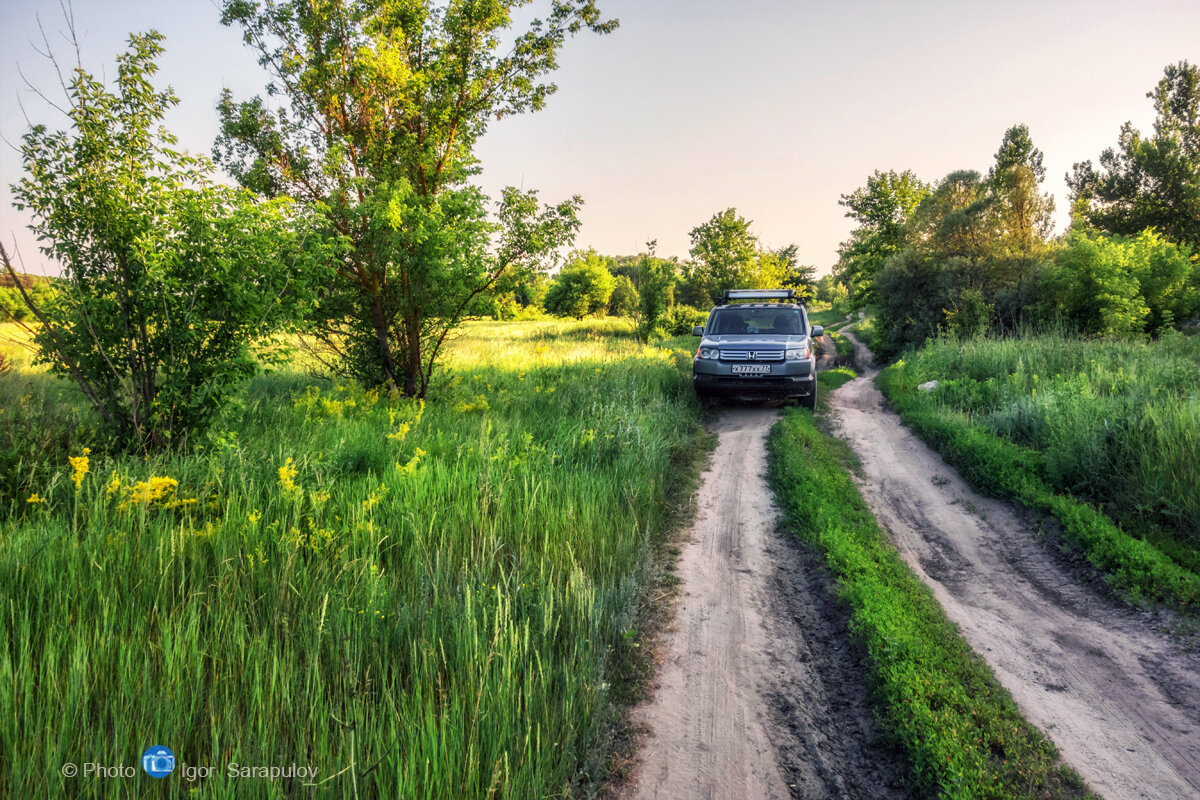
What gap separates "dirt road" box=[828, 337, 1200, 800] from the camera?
245 centimetres

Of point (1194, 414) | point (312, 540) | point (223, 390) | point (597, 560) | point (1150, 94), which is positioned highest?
point (1150, 94)

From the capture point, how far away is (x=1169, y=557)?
407cm

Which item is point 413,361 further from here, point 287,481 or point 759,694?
point 759,694

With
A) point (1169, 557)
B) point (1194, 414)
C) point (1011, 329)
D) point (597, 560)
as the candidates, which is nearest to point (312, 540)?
point (597, 560)

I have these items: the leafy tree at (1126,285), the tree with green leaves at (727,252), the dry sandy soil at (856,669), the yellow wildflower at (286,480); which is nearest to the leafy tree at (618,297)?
the tree with green leaves at (727,252)

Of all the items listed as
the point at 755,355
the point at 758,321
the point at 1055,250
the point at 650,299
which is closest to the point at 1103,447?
the point at 755,355

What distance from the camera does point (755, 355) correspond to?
9930 mm

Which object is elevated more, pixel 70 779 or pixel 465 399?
pixel 465 399

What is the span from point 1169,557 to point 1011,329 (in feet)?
53.3

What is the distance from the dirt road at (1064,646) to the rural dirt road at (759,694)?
96 cm

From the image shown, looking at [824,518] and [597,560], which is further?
[824,518]

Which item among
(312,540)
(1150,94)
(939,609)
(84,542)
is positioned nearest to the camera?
(84,542)

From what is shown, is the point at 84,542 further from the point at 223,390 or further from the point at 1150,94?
the point at 1150,94

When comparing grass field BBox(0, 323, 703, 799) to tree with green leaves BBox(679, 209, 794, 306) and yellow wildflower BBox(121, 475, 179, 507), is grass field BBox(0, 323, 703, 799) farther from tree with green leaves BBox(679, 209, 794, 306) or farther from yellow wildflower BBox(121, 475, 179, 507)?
tree with green leaves BBox(679, 209, 794, 306)
